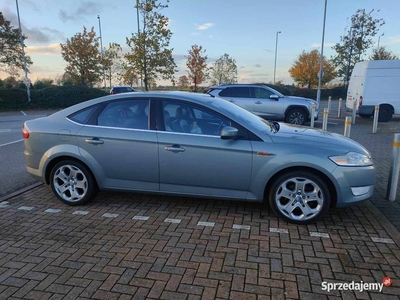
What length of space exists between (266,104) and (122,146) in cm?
897

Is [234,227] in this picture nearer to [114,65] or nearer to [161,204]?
[161,204]

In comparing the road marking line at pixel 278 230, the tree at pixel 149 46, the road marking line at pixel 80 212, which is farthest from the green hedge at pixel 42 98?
the road marking line at pixel 278 230

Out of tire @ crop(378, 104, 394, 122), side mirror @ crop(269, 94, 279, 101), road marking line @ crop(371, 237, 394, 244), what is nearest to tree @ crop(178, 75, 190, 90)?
tire @ crop(378, 104, 394, 122)

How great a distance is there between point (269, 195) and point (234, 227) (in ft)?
1.95

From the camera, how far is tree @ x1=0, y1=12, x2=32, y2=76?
28.3 m

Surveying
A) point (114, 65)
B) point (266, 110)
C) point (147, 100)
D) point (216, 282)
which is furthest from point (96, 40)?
point (216, 282)

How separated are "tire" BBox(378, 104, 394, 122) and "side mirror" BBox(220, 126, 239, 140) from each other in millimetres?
12839

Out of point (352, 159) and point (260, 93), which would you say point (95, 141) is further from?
point (260, 93)

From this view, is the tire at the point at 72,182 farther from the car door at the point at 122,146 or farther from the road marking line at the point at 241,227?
the road marking line at the point at 241,227

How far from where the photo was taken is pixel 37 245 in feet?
11.0

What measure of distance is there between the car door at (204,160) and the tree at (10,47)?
31745mm

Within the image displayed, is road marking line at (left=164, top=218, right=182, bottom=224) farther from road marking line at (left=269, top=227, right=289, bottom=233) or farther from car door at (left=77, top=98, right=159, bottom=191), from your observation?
road marking line at (left=269, top=227, right=289, bottom=233)

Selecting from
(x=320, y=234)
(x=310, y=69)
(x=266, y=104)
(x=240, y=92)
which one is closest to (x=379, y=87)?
(x=266, y=104)

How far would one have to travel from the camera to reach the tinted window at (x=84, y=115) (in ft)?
14.2
